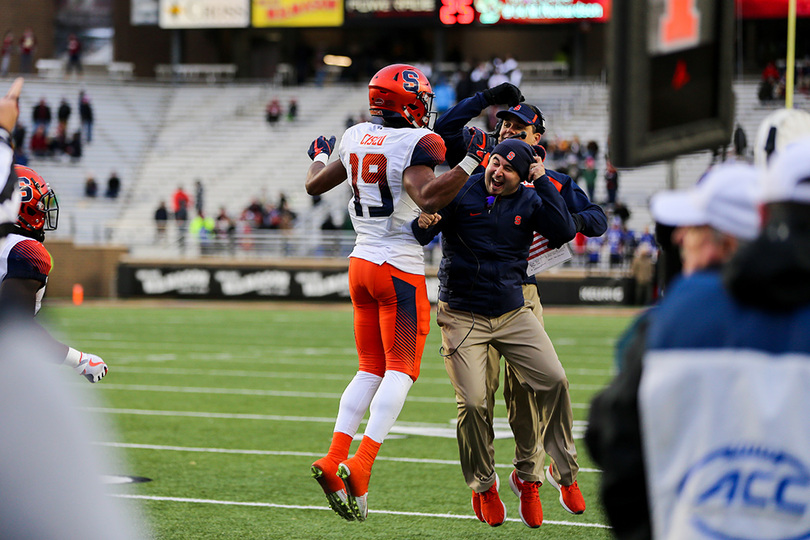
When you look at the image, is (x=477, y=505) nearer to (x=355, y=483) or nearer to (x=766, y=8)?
(x=355, y=483)

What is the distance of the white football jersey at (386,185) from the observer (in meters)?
5.72

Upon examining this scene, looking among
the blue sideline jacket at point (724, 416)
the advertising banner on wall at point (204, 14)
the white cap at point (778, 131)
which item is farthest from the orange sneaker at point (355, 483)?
the advertising banner on wall at point (204, 14)

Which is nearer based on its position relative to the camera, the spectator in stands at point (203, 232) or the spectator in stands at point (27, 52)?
the spectator in stands at point (203, 232)

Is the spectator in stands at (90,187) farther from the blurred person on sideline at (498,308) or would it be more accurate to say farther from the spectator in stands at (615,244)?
the blurred person on sideline at (498,308)

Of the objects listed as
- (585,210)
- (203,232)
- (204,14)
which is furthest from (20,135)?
(585,210)

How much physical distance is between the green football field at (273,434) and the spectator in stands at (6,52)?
23.2 m

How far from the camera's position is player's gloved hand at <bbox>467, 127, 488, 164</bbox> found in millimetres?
5656

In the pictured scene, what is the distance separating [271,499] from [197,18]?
109 ft

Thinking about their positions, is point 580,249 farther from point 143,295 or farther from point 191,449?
point 191,449

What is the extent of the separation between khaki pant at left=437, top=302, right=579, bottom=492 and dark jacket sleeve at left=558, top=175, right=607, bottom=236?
0.57m

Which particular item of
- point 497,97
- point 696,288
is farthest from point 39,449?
point 497,97

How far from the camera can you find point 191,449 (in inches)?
332

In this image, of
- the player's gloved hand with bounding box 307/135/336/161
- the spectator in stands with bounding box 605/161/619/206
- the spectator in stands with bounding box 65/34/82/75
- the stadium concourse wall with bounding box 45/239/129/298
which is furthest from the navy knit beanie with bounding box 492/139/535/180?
the spectator in stands with bounding box 65/34/82/75

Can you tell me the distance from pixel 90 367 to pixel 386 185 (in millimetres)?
1879
